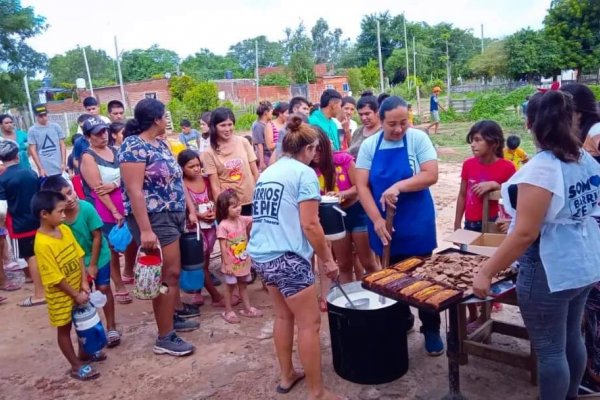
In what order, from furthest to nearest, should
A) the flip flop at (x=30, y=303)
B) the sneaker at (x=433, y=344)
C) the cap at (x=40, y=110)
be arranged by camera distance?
the cap at (x=40, y=110) < the flip flop at (x=30, y=303) < the sneaker at (x=433, y=344)

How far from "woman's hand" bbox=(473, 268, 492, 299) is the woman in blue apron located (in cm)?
88

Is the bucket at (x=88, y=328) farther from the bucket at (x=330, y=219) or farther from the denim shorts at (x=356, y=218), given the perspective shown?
the denim shorts at (x=356, y=218)

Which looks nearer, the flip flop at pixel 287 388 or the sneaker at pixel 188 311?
the flip flop at pixel 287 388

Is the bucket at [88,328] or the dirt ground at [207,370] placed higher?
the bucket at [88,328]

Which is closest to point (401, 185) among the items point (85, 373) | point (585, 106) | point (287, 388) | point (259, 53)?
point (585, 106)

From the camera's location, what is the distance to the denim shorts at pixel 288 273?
275 centimetres

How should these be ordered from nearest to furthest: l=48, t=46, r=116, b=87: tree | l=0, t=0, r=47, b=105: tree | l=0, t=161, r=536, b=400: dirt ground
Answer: l=0, t=161, r=536, b=400: dirt ground < l=0, t=0, r=47, b=105: tree < l=48, t=46, r=116, b=87: tree

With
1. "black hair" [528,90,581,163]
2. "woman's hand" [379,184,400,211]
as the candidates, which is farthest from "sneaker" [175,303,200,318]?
"black hair" [528,90,581,163]

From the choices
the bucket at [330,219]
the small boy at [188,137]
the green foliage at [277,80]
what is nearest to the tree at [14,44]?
the green foliage at [277,80]

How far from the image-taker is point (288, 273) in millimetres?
2750

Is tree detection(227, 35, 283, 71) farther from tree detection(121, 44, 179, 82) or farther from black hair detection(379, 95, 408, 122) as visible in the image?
black hair detection(379, 95, 408, 122)

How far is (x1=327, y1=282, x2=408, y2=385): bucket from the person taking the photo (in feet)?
10.1

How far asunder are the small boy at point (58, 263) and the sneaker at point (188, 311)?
3.37 feet

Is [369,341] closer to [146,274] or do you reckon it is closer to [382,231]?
[382,231]
